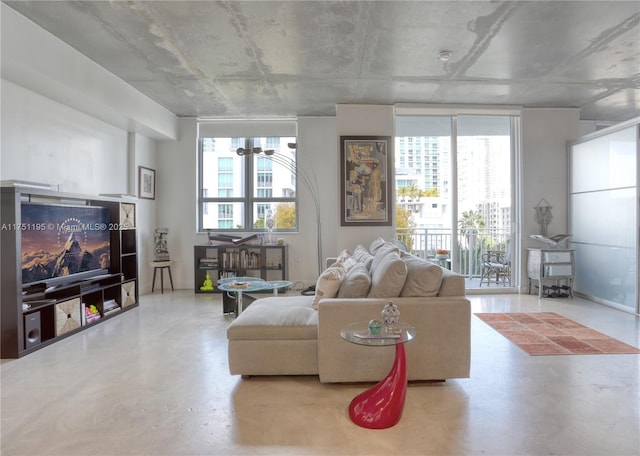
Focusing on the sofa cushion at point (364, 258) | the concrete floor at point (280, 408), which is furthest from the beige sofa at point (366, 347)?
the sofa cushion at point (364, 258)

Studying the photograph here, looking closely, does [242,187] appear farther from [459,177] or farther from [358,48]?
[459,177]

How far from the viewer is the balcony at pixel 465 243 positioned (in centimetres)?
640

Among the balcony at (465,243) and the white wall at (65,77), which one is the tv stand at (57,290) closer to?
the white wall at (65,77)

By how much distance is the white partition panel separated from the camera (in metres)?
4.39

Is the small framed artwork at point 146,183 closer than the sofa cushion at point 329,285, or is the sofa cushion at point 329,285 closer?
the sofa cushion at point 329,285

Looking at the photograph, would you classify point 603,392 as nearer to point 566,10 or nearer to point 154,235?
point 566,10

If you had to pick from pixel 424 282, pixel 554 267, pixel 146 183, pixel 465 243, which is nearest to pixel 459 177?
pixel 465 243

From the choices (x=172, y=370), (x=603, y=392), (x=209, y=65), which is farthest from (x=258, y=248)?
(x=603, y=392)

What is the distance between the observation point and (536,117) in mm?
5582

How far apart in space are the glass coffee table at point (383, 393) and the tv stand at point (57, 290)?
2.81 metres

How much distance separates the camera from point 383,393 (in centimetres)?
206

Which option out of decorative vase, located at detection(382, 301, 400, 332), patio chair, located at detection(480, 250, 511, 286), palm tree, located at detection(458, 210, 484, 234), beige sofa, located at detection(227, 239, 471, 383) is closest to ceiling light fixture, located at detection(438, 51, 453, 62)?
beige sofa, located at detection(227, 239, 471, 383)

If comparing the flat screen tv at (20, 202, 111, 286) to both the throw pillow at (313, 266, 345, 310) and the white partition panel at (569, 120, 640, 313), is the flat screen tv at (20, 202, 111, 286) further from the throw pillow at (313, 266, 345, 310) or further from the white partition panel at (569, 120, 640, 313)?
the white partition panel at (569, 120, 640, 313)

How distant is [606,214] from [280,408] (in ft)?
16.2
